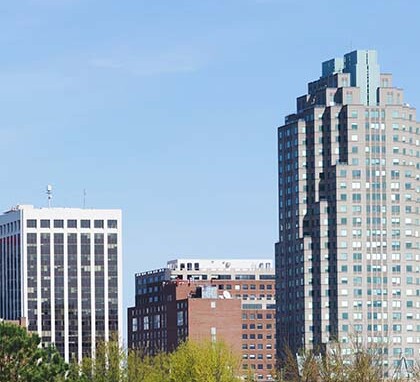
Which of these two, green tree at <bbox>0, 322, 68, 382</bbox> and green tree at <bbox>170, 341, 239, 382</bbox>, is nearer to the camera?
green tree at <bbox>0, 322, 68, 382</bbox>

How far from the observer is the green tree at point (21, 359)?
12475cm

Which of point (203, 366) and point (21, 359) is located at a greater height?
point (21, 359)

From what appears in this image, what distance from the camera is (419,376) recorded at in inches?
3999

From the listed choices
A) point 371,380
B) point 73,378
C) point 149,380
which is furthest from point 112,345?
point 371,380

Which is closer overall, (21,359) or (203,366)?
(21,359)

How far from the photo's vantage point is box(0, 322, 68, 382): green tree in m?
125

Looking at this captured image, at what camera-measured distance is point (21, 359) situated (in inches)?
4980

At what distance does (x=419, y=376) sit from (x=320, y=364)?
27.9 m

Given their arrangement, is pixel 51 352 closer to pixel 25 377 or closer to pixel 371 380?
pixel 25 377

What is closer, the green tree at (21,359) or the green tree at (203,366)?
the green tree at (21,359)

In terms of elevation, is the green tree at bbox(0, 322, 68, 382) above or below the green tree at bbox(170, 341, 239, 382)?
above

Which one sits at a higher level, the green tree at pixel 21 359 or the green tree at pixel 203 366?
the green tree at pixel 21 359

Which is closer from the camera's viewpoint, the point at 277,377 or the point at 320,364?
the point at 320,364

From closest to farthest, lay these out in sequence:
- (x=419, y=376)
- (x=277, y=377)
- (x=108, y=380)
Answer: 1. (x=419, y=376)
2. (x=277, y=377)
3. (x=108, y=380)
